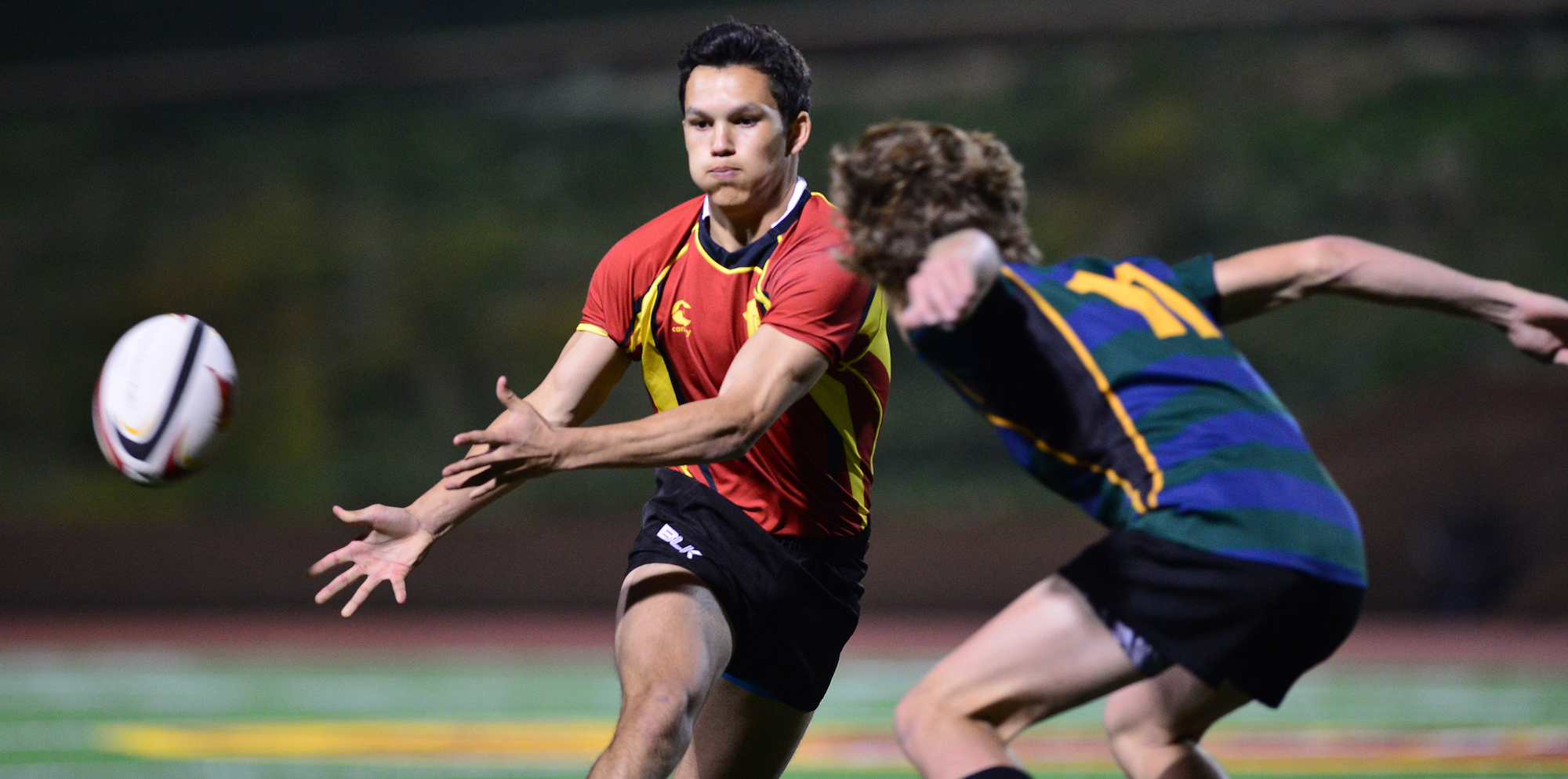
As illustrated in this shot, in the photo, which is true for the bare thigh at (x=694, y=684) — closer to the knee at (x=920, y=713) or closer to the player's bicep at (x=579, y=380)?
the player's bicep at (x=579, y=380)

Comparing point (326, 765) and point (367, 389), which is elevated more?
point (367, 389)

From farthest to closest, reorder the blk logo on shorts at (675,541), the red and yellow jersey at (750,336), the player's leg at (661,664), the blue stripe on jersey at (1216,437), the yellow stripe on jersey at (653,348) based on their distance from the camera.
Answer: the yellow stripe on jersey at (653,348)
the red and yellow jersey at (750,336)
the blk logo on shorts at (675,541)
the player's leg at (661,664)
the blue stripe on jersey at (1216,437)

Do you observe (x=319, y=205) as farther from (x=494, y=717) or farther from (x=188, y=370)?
(x=188, y=370)

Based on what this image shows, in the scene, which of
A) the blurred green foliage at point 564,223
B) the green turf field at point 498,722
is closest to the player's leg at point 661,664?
the green turf field at point 498,722

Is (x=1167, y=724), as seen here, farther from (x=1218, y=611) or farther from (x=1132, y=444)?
(x=1132, y=444)

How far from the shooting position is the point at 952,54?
22.0 m

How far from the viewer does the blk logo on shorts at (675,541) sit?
152 inches

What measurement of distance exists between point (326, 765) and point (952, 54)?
16771mm

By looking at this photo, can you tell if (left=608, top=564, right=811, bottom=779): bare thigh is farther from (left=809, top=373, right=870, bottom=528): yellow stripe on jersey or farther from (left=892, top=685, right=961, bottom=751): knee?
(left=892, top=685, right=961, bottom=751): knee

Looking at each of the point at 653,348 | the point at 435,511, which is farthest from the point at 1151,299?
the point at 435,511

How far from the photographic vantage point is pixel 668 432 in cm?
340

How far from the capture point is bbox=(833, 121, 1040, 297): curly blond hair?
2.99 meters

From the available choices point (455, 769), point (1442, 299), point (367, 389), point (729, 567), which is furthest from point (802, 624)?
point (367, 389)

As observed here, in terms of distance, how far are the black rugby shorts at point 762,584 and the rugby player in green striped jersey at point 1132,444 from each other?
1.03 meters
